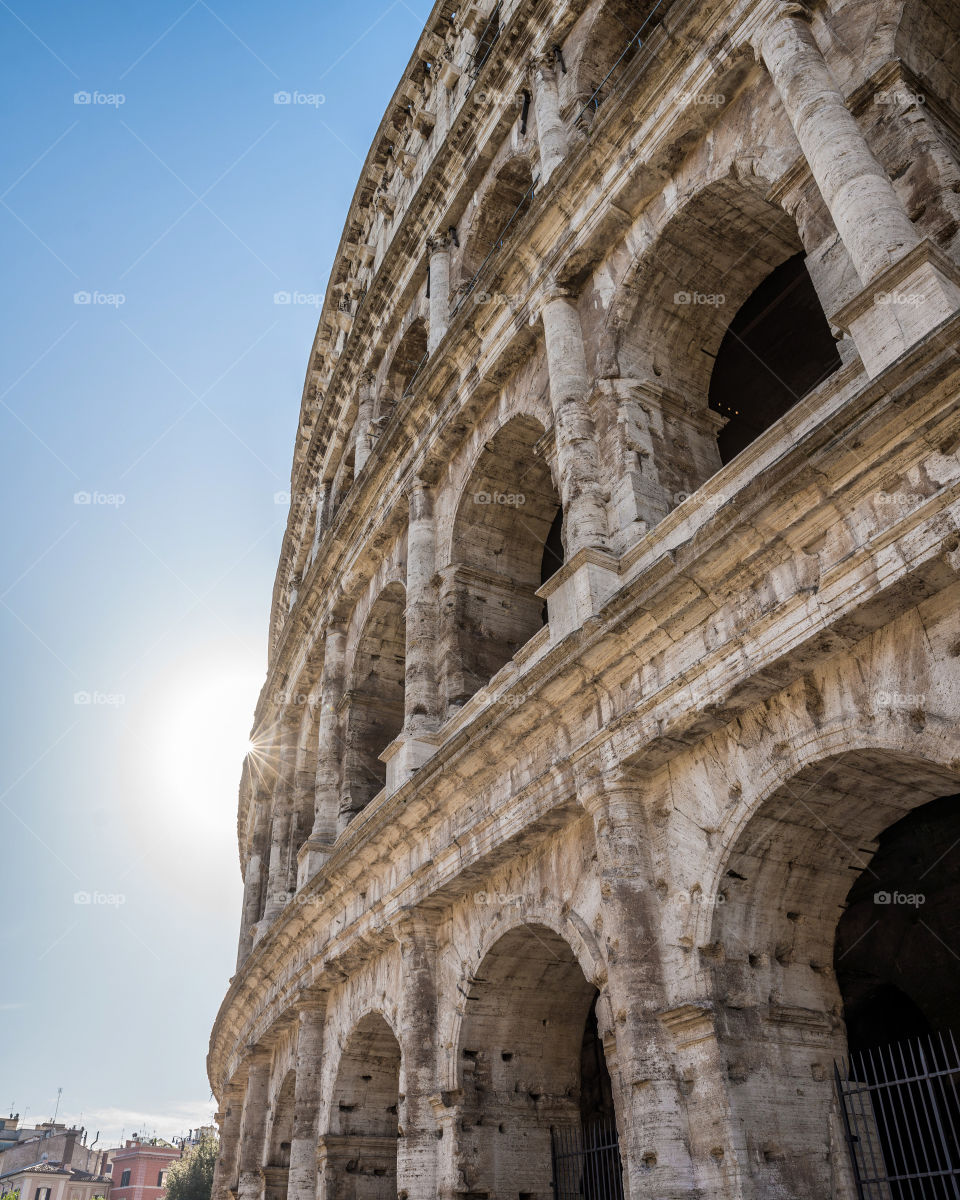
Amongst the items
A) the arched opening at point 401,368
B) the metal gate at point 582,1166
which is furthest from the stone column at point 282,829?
the metal gate at point 582,1166

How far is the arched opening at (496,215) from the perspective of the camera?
11.2 meters

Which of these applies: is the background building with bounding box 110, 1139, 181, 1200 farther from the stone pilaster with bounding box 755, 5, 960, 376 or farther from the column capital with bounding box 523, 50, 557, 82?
the stone pilaster with bounding box 755, 5, 960, 376

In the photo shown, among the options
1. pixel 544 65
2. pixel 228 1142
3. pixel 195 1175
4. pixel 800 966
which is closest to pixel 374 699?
pixel 800 966

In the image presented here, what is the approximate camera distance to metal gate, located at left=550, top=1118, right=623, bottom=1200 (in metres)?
6.34

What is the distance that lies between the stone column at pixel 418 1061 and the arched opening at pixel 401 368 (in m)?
8.11

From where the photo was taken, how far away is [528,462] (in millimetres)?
9617

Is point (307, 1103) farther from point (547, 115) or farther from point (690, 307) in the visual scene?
point (547, 115)

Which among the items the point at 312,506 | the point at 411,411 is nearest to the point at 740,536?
the point at 411,411

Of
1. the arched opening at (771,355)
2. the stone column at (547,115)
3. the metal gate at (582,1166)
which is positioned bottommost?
the metal gate at (582,1166)

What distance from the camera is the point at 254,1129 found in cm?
1191

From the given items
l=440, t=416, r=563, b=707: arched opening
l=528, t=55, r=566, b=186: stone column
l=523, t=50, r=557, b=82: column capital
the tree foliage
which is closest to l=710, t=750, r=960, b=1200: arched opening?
l=440, t=416, r=563, b=707: arched opening

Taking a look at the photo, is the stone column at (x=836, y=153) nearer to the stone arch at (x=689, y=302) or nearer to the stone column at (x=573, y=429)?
the stone arch at (x=689, y=302)

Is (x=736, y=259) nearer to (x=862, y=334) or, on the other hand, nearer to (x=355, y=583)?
(x=862, y=334)

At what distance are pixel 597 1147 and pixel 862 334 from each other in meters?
5.31
